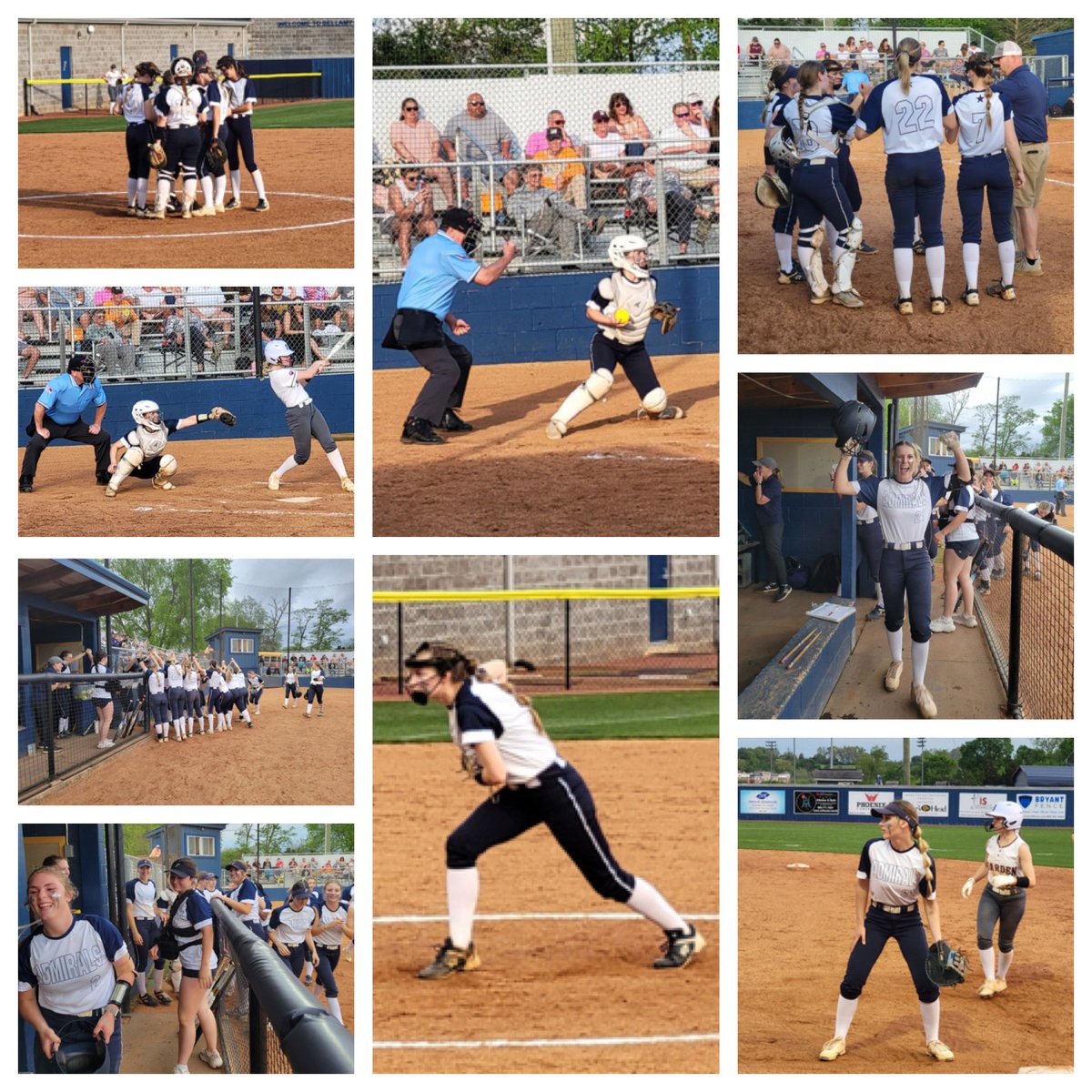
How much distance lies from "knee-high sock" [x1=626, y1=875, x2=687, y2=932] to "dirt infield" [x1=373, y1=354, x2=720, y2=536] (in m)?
1.99

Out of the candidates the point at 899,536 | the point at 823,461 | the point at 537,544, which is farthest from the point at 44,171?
the point at 899,536

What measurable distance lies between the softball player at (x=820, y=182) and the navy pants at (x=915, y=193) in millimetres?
289

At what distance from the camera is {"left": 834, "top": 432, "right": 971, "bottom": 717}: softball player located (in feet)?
26.7

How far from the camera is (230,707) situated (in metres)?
8.77

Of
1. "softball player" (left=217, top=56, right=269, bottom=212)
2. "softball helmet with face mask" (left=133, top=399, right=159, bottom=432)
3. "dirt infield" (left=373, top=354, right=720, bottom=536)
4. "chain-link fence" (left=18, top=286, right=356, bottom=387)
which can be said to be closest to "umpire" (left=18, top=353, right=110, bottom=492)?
"softball helmet with face mask" (left=133, top=399, right=159, bottom=432)

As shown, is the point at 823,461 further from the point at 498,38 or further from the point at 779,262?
the point at 498,38

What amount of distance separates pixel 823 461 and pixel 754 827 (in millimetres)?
3395

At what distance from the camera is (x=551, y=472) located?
8.39 meters

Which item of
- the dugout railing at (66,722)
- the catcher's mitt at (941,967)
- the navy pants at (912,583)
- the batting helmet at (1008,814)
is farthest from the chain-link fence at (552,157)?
the catcher's mitt at (941,967)

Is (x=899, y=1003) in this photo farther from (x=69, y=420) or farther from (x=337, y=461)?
(x=69, y=420)

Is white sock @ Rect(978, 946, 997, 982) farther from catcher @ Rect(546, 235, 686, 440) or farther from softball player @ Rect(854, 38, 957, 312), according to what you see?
softball player @ Rect(854, 38, 957, 312)

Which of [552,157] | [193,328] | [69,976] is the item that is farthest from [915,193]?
[69,976]

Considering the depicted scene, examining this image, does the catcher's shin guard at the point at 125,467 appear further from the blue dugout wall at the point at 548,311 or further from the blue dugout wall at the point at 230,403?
the blue dugout wall at the point at 548,311

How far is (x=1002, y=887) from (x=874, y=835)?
1040 millimetres
